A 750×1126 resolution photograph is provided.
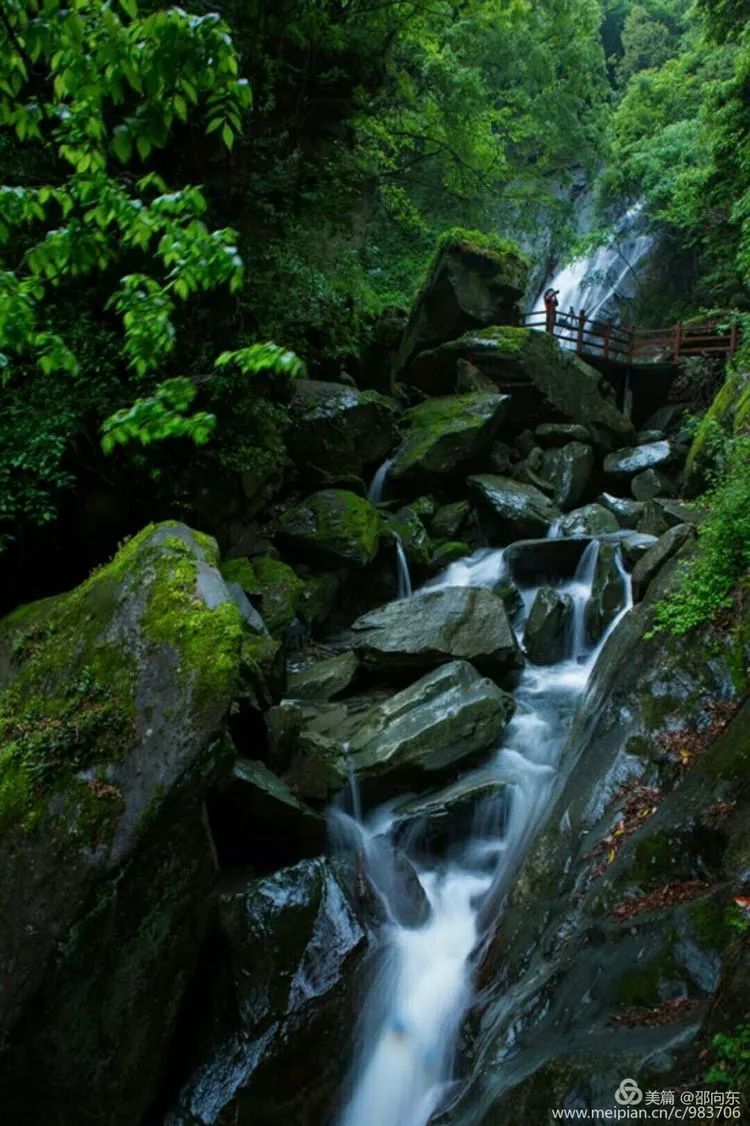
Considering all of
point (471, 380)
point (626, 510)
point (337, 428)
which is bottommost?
point (626, 510)

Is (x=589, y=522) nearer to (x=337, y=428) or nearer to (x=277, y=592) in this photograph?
(x=337, y=428)

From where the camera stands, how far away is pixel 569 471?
1614 cm

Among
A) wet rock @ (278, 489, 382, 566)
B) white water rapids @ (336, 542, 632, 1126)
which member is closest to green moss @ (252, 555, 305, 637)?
wet rock @ (278, 489, 382, 566)

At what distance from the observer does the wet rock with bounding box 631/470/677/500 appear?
15.7 meters

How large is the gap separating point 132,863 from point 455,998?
2.67 m

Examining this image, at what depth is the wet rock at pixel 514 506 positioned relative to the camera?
46.1 feet

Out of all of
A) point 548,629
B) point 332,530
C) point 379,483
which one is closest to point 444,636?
point 548,629

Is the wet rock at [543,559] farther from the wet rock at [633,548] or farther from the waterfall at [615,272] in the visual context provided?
the waterfall at [615,272]

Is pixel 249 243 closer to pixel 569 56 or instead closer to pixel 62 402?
pixel 62 402

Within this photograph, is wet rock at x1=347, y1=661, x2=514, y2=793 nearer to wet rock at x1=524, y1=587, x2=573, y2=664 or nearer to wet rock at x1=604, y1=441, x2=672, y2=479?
wet rock at x1=524, y1=587, x2=573, y2=664

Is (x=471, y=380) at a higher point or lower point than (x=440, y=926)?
higher

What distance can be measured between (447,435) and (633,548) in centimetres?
490

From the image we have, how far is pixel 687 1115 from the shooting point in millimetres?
2469

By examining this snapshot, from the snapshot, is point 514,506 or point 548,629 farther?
point 514,506
